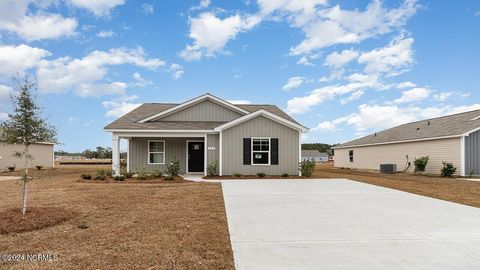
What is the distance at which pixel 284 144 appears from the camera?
18.9m

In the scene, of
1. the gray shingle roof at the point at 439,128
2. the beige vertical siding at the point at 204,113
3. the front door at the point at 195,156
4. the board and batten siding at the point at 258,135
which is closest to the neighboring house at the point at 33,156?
the beige vertical siding at the point at 204,113

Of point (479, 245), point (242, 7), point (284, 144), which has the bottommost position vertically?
point (479, 245)

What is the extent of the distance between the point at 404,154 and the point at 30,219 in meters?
27.0

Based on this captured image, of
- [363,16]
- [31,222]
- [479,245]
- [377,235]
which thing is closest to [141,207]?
[31,222]

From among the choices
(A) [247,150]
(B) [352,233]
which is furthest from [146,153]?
(B) [352,233]

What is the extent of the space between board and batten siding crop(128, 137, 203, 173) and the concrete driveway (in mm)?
11009

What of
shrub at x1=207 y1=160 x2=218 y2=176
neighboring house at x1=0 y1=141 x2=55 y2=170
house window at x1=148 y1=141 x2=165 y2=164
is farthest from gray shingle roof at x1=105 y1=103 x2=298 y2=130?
neighboring house at x1=0 y1=141 x2=55 y2=170

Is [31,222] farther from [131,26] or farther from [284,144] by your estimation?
[284,144]

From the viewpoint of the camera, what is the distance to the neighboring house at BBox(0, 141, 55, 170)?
2903cm

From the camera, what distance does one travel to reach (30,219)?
6777 millimetres

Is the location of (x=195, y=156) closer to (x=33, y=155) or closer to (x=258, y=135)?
(x=258, y=135)

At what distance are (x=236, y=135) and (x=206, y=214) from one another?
11.0m

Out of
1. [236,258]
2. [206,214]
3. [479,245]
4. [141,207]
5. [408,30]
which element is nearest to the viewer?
[236,258]

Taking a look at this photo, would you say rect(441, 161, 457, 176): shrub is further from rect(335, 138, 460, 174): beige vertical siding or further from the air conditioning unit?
the air conditioning unit
